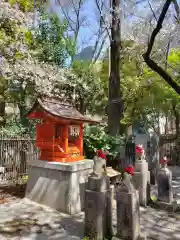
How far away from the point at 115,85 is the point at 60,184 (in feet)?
20.2

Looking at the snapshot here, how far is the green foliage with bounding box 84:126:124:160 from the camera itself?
796 centimetres

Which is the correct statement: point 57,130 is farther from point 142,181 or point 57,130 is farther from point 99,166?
point 142,181

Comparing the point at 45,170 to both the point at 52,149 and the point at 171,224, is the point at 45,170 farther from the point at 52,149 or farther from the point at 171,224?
the point at 171,224

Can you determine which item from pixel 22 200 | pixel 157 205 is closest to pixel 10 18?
pixel 22 200

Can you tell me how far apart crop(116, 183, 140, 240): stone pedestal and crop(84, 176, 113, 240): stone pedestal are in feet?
0.87

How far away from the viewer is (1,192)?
712cm

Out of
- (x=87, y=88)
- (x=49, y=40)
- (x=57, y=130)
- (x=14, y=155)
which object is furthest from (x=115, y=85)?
(x=49, y=40)

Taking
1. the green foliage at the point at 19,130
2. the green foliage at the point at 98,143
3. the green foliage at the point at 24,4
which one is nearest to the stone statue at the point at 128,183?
the green foliage at the point at 98,143

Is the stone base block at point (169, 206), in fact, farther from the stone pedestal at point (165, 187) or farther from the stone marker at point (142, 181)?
the stone marker at point (142, 181)

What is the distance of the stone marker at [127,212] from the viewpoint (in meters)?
3.73

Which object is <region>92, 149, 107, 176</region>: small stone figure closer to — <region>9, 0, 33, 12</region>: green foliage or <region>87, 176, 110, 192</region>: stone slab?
<region>87, 176, 110, 192</region>: stone slab

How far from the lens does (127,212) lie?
3787 mm

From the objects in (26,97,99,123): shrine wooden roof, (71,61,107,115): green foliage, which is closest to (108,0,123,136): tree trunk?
(26,97,99,123): shrine wooden roof

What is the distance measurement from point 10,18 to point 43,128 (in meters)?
6.43
